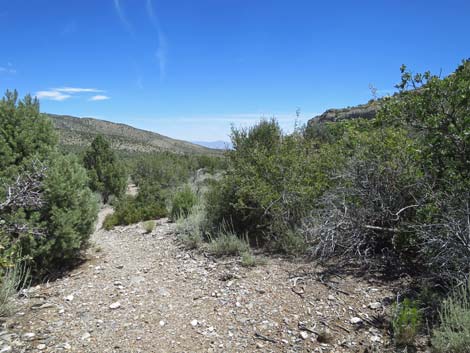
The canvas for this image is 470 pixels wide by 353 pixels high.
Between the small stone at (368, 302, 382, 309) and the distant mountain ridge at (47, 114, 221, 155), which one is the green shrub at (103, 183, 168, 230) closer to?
the small stone at (368, 302, 382, 309)

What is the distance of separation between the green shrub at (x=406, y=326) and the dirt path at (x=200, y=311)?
201 millimetres

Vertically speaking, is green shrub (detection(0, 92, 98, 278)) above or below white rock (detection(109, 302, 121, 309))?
above

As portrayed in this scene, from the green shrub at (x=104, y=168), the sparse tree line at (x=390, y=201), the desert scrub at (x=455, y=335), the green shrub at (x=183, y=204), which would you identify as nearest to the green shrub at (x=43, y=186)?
the sparse tree line at (x=390, y=201)

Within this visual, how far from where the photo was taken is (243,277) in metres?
4.63

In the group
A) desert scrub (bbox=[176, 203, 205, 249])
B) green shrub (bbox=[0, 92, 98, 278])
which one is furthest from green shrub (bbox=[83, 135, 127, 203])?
green shrub (bbox=[0, 92, 98, 278])

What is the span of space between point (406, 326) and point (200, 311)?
2167mm

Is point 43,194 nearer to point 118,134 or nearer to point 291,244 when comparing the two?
point 291,244

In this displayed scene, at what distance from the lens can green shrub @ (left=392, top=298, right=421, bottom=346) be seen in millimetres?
2918

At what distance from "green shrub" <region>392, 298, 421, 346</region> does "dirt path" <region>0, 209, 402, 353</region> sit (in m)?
0.20

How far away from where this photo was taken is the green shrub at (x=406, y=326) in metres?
2.92

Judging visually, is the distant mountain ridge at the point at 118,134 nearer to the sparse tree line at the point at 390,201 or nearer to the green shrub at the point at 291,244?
the sparse tree line at the point at 390,201

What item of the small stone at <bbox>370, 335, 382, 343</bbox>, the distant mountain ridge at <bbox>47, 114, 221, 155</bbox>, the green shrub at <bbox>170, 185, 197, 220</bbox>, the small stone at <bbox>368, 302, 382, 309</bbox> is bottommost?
the small stone at <bbox>370, 335, 382, 343</bbox>

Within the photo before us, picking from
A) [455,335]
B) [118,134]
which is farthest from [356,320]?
[118,134]

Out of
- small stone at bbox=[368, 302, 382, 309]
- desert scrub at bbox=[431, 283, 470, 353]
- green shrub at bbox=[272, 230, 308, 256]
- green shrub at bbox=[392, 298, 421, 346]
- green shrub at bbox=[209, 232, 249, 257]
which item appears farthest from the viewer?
green shrub at bbox=[209, 232, 249, 257]
